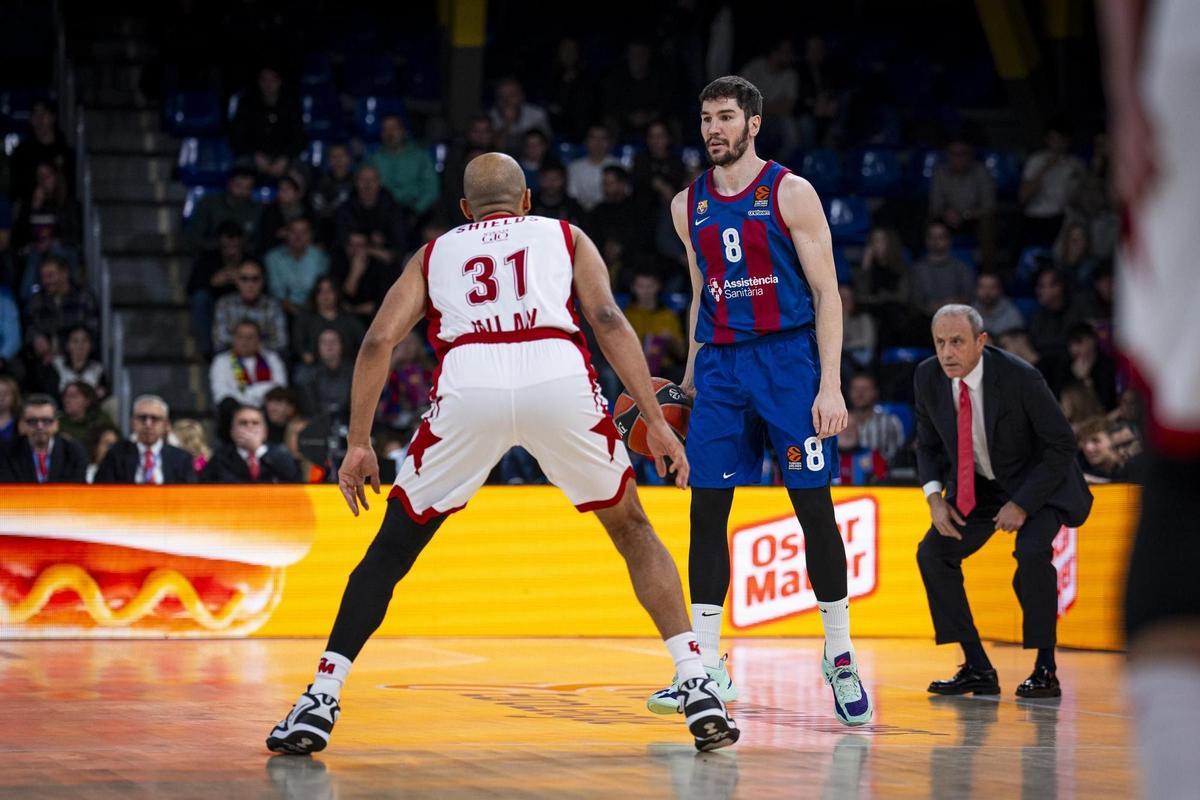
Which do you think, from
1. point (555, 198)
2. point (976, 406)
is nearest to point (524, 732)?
point (976, 406)

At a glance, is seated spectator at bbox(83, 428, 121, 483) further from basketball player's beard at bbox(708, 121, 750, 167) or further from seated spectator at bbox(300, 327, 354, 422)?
basketball player's beard at bbox(708, 121, 750, 167)

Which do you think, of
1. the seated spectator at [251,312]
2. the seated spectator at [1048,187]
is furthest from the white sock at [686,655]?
the seated spectator at [1048,187]

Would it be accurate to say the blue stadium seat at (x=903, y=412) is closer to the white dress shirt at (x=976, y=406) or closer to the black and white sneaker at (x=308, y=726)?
the white dress shirt at (x=976, y=406)

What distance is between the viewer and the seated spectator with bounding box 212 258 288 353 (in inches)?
543

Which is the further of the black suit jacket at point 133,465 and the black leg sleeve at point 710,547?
the black suit jacket at point 133,465

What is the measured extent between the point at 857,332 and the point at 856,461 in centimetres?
213

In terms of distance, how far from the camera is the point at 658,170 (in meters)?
15.7

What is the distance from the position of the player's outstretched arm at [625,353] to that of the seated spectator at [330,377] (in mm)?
7846

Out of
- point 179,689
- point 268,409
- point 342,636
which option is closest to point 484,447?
point 342,636

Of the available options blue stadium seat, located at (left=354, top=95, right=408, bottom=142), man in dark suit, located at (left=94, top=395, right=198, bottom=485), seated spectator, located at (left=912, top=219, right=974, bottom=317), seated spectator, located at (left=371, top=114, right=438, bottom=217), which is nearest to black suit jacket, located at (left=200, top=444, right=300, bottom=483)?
man in dark suit, located at (left=94, top=395, right=198, bottom=485)

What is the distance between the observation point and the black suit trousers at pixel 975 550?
746 cm

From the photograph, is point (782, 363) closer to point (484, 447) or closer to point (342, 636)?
point (484, 447)

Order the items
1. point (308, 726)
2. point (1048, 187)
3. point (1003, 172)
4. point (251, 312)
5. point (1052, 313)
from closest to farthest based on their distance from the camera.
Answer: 1. point (308, 726)
2. point (251, 312)
3. point (1052, 313)
4. point (1048, 187)
5. point (1003, 172)

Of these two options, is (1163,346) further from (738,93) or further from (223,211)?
(223,211)
